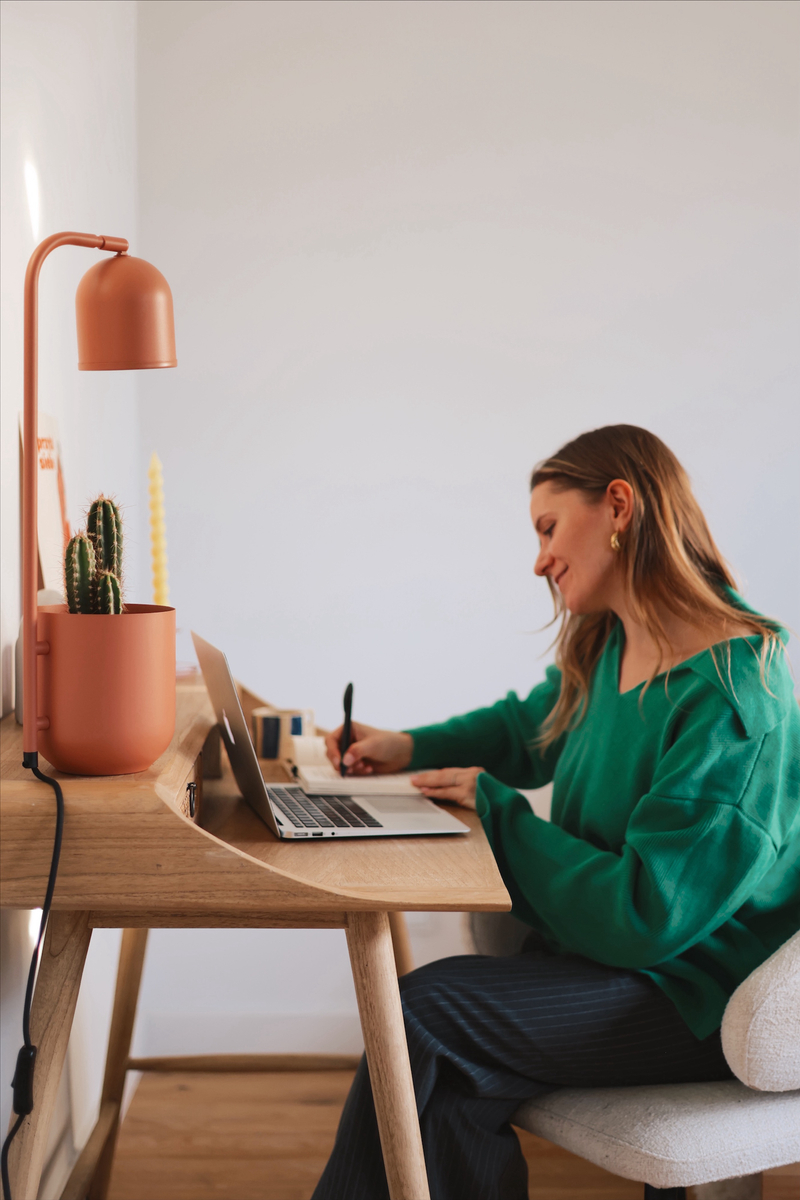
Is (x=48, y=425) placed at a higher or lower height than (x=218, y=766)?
higher

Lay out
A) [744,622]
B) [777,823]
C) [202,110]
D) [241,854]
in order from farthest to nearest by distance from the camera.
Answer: [202,110] < [744,622] < [777,823] < [241,854]

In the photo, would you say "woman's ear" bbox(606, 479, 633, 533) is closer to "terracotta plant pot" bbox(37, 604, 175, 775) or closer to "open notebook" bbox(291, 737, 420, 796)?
"open notebook" bbox(291, 737, 420, 796)

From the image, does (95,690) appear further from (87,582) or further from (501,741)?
(501,741)

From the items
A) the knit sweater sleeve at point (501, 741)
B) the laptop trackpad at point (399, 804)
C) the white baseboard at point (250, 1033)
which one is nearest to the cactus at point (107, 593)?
the laptop trackpad at point (399, 804)

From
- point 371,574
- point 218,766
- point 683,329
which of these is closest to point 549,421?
point 683,329

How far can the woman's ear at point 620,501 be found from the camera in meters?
1.35

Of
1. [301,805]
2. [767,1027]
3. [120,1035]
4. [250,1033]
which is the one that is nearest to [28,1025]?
[301,805]

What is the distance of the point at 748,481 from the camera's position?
2.25 metres

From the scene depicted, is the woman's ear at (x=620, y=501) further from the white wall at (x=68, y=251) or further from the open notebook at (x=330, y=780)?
the white wall at (x=68, y=251)

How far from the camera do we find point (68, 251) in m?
1.54

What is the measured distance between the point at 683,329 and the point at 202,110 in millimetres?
1125

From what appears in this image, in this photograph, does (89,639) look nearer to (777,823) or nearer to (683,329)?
(777,823)

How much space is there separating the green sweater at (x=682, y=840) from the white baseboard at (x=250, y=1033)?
45.1 inches

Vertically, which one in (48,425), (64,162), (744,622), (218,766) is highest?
(64,162)
